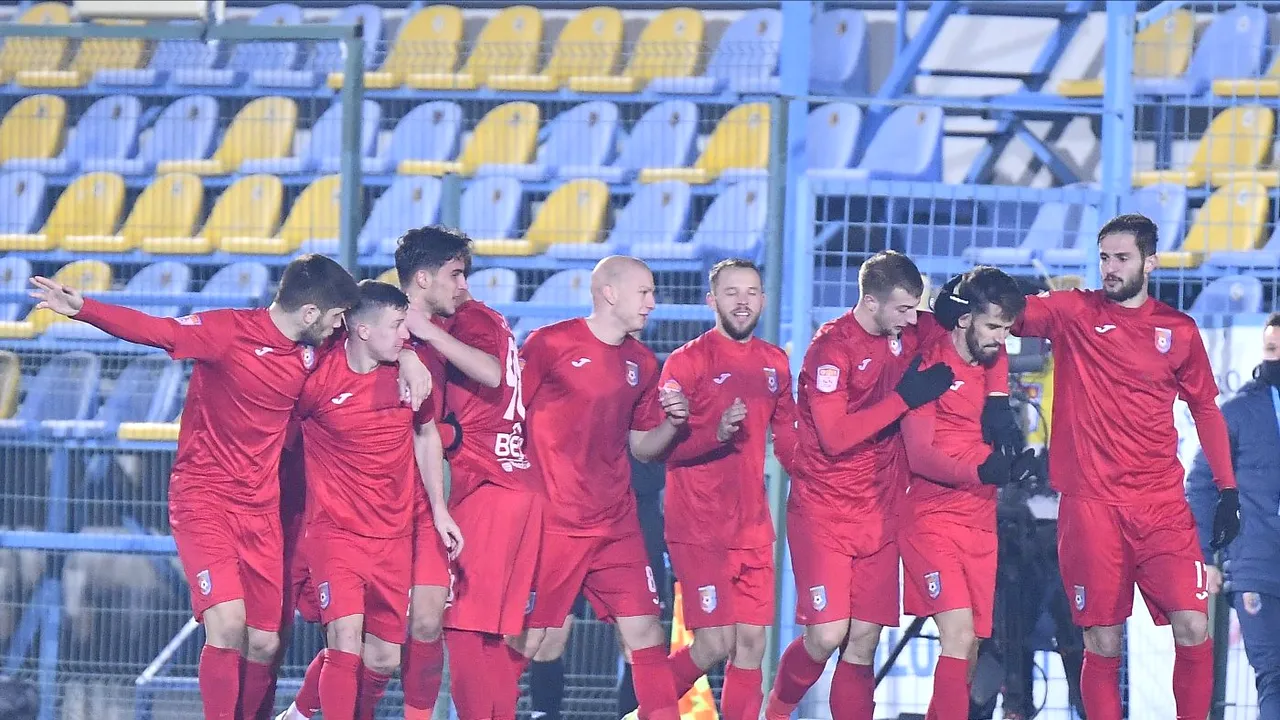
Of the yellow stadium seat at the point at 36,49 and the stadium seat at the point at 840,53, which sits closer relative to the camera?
the yellow stadium seat at the point at 36,49

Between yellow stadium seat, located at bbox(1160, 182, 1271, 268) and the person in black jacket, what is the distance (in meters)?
2.91

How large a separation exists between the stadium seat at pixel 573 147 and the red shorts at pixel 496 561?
4632mm

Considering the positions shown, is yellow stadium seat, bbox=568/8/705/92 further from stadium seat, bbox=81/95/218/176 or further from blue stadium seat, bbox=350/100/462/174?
stadium seat, bbox=81/95/218/176

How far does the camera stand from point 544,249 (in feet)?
30.0

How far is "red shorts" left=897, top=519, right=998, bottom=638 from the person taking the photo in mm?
5973

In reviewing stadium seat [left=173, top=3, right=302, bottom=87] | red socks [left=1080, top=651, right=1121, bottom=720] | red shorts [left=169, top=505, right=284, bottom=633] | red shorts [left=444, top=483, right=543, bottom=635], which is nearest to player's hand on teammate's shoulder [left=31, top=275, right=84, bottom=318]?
red shorts [left=169, top=505, right=284, bottom=633]

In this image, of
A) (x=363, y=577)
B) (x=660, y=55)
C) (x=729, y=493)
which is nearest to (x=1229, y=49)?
(x=660, y=55)

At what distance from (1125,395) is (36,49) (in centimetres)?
912

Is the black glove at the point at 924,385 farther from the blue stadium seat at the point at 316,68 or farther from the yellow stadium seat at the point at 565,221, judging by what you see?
the blue stadium seat at the point at 316,68

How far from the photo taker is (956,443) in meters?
6.12

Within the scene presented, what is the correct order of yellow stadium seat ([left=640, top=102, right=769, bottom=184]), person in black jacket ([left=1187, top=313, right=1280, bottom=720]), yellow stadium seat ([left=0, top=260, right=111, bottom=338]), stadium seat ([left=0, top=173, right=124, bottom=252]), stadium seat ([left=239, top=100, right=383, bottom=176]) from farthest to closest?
stadium seat ([left=239, top=100, right=383, bottom=176]) < yellow stadium seat ([left=640, top=102, right=769, bottom=184]) < stadium seat ([left=0, top=173, right=124, bottom=252]) < yellow stadium seat ([left=0, top=260, right=111, bottom=338]) < person in black jacket ([left=1187, top=313, right=1280, bottom=720])

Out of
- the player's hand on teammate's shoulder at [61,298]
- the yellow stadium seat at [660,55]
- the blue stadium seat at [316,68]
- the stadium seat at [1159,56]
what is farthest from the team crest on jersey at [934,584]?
the blue stadium seat at [316,68]

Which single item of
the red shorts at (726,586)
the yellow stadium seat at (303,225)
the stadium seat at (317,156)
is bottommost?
the red shorts at (726,586)

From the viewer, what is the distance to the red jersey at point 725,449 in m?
6.14
